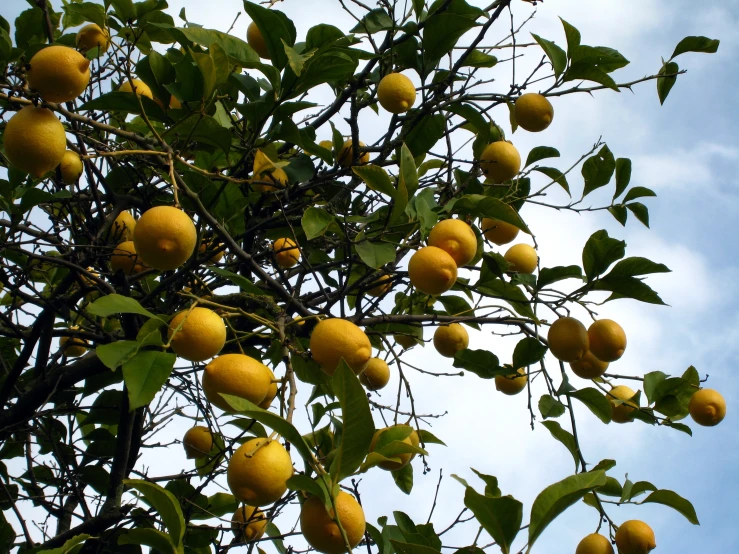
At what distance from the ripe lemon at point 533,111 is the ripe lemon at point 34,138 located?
1.37 metres

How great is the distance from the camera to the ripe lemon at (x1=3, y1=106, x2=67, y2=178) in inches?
53.0

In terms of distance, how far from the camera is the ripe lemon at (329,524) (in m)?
1.14

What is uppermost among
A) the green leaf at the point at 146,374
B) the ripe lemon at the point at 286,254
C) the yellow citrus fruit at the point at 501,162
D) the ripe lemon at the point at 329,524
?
the yellow citrus fruit at the point at 501,162

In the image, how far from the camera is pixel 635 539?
1.90m

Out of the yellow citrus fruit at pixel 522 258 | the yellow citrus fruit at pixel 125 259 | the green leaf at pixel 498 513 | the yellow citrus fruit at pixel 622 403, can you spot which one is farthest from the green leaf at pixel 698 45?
the yellow citrus fruit at pixel 125 259

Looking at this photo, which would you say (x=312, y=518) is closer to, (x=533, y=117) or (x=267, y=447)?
(x=267, y=447)

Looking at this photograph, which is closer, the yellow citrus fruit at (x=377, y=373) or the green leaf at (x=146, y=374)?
the green leaf at (x=146, y=374)

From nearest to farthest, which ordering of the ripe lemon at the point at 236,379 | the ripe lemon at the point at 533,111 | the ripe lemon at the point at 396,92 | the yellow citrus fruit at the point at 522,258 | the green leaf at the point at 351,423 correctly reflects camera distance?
Result: the green leaf at the point at 351,423, the ripe lemon at the point at 236,379, the ripe lemon at the point at 396,92, the ripe lemon at the point at 533,111, the yellow citrus fruit at the point at 522,258

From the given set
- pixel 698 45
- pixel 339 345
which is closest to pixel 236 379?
pixel 339 345

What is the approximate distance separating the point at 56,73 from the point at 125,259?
0.92 meters

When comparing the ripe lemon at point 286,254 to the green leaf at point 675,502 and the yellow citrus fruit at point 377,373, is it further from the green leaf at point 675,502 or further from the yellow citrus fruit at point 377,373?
the green leaf at point 675,502

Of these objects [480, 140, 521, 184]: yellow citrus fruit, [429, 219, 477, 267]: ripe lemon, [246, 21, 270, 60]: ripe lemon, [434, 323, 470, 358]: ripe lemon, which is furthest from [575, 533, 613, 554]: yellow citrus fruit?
[246, 21, 270, 60]: ripe lemon

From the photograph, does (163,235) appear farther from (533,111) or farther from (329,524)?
(533,111)

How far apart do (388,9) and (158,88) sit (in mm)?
790
